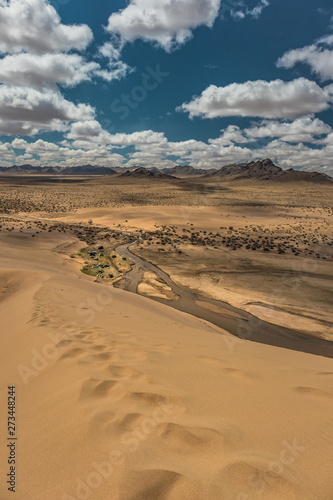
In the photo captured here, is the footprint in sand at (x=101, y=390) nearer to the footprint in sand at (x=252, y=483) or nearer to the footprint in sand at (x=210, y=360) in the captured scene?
the footprint in sand at (x=252, y=483)

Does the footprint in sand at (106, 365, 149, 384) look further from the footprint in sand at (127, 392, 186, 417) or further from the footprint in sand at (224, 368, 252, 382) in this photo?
the footprint in sand at (224, 368, 252, 382)

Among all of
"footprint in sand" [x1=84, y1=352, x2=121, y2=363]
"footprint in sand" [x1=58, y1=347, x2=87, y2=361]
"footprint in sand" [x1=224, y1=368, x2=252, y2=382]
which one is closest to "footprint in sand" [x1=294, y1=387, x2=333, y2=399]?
"footprint in sand" [x1=224, y1=368, x2=252, y2=382]

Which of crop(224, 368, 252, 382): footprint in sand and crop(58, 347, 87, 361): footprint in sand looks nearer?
crop(224, 368, 252, 382): footprint in sand

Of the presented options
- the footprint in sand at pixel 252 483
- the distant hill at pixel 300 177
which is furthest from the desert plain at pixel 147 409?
the distant hill at pixel 300 177

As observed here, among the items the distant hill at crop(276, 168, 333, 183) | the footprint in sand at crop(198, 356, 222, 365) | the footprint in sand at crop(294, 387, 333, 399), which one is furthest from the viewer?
the distant hill at crop(276, 168, 333, 183)

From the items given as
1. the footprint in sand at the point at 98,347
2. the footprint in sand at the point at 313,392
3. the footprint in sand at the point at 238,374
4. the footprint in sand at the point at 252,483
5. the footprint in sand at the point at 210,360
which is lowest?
the footprint in sand at the point at 210,360

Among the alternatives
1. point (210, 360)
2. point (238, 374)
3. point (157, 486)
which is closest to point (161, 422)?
point (157, 486)

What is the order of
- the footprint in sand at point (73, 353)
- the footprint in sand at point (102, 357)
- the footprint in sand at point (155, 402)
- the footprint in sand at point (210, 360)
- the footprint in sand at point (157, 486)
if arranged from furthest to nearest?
the footprint in sand at point (210, 360) < the footprint in sand at point (73, 353) < the footprint in sand at point (102, 357) < the footprint in sand at point (155, 402) < the footprint in sand at point (157, 486)

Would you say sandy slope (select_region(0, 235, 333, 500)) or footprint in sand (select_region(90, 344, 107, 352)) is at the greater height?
sandy slope (select_region(0, 235, 333, 500))
